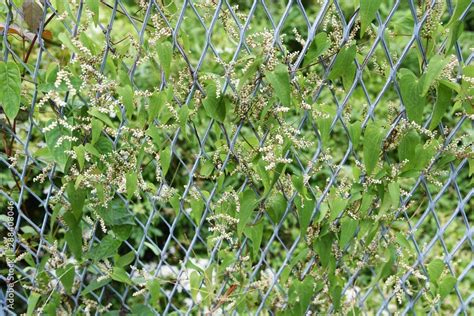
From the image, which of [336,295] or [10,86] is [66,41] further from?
[336,295]

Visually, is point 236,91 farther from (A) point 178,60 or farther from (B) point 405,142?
(B) point 405,142

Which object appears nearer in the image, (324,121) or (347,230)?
(324,121)

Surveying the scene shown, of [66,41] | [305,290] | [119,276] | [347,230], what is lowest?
[119,276]

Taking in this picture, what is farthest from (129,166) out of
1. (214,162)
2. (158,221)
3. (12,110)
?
(158,221)

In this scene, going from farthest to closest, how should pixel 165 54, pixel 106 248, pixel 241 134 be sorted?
pixel 106 248 → pixel 241 134 → pixel 165 54

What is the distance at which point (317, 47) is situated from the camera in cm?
148

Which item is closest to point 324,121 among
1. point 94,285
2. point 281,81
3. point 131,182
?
point 281,81

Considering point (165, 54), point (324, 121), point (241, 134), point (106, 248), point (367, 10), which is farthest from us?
point (106, 248)

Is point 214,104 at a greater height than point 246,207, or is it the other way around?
point 214,104

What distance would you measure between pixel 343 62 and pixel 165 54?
1.38ft

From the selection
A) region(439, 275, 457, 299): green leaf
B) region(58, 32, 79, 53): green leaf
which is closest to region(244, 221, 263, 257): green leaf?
region(439, 275, 457, 299): green leaf

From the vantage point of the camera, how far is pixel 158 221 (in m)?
2.95

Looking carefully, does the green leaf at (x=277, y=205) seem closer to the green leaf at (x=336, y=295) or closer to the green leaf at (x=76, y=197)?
the green leaf at (x=336, y=295)

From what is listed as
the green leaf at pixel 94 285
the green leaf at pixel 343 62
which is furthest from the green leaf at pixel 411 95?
the green leaf at pixel 94 285
